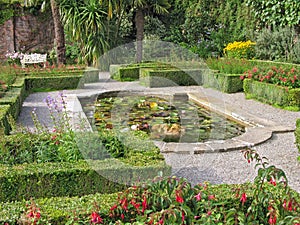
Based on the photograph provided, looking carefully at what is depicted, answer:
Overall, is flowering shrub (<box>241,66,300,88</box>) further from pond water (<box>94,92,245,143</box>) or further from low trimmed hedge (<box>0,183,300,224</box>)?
low trimmed hedge (<box>0,183,300,224</box>)

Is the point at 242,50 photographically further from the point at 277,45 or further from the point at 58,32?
the point at 58,32

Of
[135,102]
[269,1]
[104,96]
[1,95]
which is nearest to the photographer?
[1,95]

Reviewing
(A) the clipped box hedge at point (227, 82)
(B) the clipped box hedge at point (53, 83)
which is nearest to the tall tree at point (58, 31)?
(B) the clipped box hedge at point (53, 83)

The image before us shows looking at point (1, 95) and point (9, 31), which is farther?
point (9, 31)

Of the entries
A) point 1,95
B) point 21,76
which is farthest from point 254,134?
point 21,76

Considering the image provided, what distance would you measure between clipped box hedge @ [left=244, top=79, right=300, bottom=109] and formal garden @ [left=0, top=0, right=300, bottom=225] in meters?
0.03

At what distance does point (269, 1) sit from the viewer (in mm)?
12406

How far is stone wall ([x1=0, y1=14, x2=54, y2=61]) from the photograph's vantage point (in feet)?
52.9

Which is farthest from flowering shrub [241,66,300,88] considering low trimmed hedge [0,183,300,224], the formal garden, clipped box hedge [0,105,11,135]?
low trimmed hedge [0,183,300,224]

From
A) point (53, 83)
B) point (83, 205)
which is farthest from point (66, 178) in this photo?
point (53, 83)

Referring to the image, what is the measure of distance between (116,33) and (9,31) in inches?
176

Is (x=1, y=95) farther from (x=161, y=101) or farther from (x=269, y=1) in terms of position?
(x=269, y=1)

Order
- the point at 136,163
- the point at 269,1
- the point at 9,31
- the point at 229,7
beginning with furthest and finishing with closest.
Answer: the point at 9,31 → the point at 229,7 → the point at 269,1 → the point at 136,163

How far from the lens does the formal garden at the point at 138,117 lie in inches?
88.0
